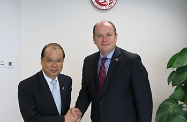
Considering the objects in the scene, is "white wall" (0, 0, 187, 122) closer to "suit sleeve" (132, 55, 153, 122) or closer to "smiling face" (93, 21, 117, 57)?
"smiling face" (93, 21, 117, 57)

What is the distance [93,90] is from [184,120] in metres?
1.11

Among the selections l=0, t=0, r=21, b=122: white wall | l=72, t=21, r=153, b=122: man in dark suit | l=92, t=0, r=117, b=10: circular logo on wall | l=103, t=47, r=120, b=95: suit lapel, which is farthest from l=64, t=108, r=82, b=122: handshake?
l=92, t=0, r=117, b=10: circular logo on wall

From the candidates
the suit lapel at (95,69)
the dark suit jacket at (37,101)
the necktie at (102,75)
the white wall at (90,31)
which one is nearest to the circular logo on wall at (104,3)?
the white wall at (90,31)

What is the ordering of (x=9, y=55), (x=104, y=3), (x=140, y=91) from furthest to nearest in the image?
(x=104, y=3)
(x=9, y=55)
(x=140, y=91)

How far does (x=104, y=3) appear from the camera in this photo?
304cm

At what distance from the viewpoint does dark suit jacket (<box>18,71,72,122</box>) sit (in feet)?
5.42

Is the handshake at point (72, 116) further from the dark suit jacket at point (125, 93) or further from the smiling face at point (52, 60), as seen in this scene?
the smiling face at point (52, 60)

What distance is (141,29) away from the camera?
3225 mm

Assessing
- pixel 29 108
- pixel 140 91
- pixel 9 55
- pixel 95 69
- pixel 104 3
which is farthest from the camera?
pixel 104 3

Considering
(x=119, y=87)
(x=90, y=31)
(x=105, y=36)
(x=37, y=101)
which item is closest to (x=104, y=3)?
(x=90, y=31)

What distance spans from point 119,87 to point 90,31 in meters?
1.45

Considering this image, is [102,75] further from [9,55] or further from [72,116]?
[9,55]

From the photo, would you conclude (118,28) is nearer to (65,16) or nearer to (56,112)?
(65,16)

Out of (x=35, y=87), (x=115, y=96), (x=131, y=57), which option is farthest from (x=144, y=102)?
(x=35, y=87)
